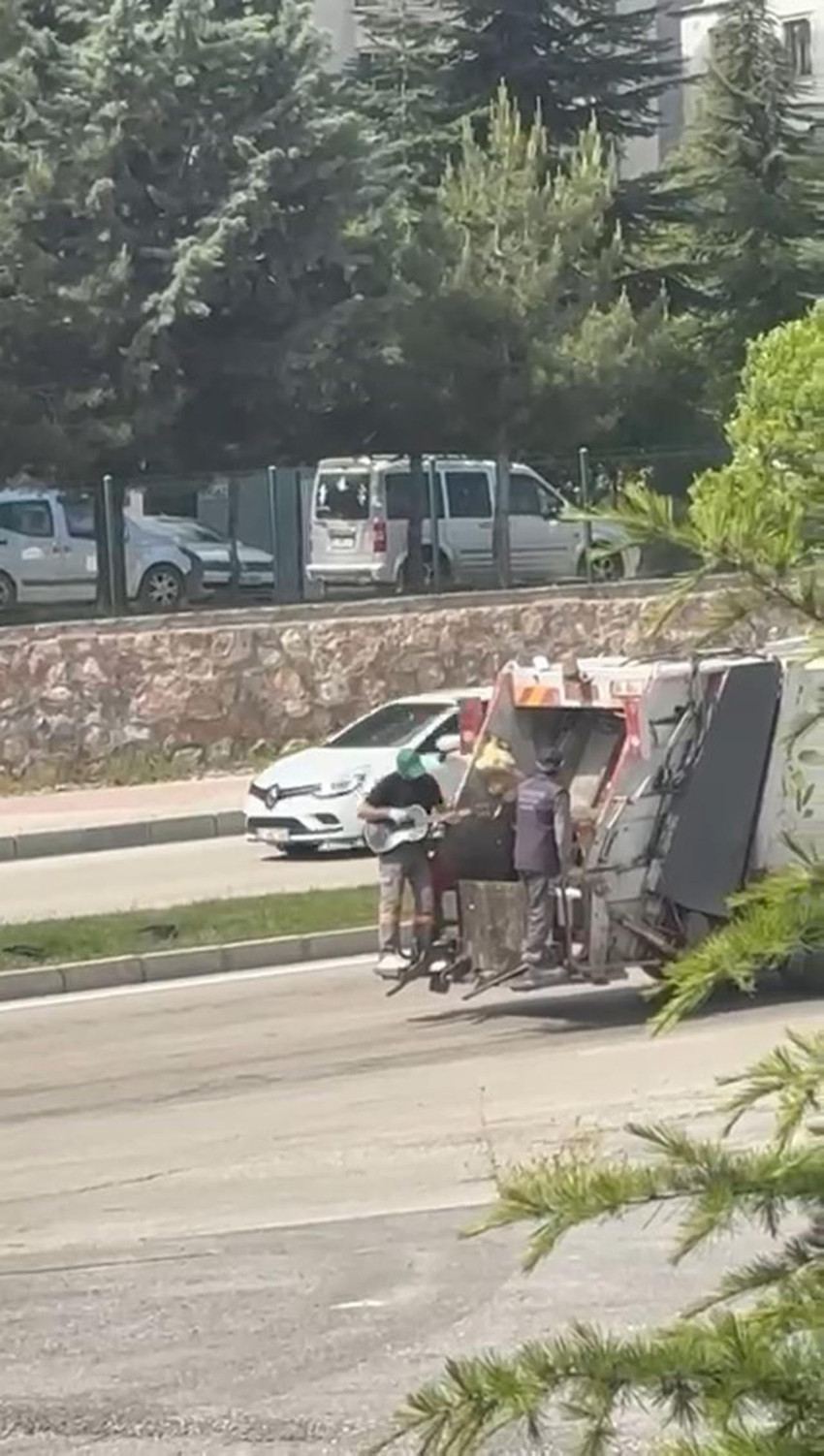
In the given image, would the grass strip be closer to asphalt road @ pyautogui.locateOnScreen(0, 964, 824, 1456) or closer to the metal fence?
asphalt road @ pyautogui.locateOnScreen(0, 964, 824, 1456)

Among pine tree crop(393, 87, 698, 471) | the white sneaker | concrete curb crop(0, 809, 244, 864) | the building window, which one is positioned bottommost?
concrete curb crop(0, 809, 244, 864)

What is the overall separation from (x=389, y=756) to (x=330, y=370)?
15.0m

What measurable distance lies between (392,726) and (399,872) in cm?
841

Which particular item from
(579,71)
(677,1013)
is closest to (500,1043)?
(677,1013)

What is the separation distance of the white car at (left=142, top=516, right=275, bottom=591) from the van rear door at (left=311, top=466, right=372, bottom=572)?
817mm

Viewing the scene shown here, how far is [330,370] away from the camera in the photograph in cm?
3669

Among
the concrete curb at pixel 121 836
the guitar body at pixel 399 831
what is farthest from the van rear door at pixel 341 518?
the guitar body at pixel 399 831

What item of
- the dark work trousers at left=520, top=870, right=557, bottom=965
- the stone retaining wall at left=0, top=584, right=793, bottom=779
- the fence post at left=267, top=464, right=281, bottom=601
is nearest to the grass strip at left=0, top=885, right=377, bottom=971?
the dark work trousers at left=520, top=870, right=557, bottom=965

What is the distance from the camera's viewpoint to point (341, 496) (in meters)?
Answer: 32.4

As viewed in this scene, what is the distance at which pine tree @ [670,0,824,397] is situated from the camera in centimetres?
4528

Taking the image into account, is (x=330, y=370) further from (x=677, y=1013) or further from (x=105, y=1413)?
(x=677, y=1013)

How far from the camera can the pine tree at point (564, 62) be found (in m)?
45.9

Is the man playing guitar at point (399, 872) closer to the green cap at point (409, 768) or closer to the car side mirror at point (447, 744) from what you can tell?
the green cap at point (409, 768)

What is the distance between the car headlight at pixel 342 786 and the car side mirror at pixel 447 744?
2.71 feet
